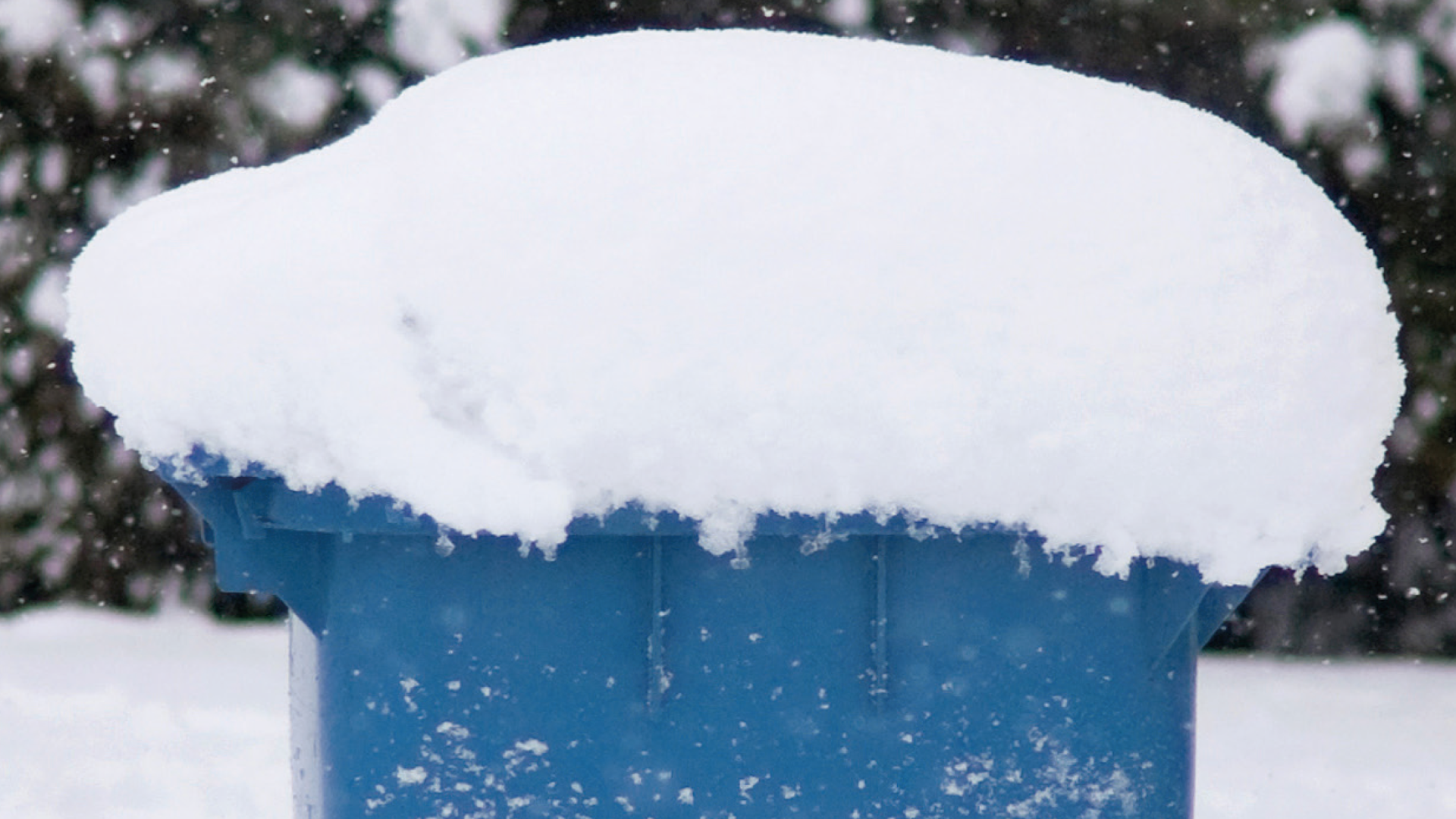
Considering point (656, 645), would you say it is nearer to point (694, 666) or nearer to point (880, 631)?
point (694, 666)

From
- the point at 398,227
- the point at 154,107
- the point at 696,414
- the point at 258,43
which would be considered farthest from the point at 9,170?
the point at 696,414

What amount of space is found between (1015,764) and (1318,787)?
2.85 m

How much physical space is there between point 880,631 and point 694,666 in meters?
0.26

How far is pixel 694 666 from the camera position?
1899mm

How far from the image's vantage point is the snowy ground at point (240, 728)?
4059mm

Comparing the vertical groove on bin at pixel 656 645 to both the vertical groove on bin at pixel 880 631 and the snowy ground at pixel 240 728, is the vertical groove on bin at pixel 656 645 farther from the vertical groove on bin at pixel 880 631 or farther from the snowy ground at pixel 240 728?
the snowy ground at pixel 240 728

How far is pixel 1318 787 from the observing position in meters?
4.31

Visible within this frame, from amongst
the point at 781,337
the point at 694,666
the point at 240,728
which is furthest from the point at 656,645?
the point at 240,728

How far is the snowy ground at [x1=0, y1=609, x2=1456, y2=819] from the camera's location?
13.3 ft

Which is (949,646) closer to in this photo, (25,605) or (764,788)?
(764,788)

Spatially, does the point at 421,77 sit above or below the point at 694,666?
above

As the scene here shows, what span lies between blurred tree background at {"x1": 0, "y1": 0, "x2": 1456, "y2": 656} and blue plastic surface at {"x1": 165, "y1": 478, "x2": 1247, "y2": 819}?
12.5 feet

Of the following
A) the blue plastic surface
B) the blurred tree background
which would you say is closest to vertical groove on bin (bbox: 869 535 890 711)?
the blue plastic surface

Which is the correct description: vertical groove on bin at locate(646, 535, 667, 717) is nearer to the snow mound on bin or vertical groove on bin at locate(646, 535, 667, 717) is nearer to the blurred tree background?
the snow mound on bin
